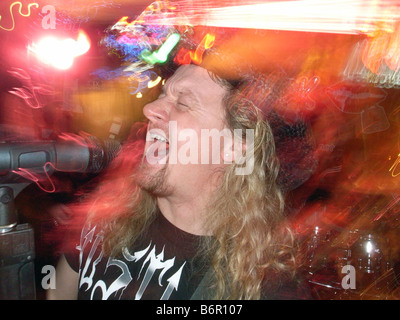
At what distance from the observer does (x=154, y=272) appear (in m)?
1.57

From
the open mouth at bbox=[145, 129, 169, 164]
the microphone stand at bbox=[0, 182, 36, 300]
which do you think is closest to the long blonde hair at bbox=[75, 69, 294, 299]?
the open mouth at bbox=[145, 129, 169, 164]

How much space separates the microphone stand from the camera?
1071 millimetres

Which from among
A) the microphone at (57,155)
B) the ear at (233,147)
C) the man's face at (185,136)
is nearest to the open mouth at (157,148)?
the man's face at (185,136)

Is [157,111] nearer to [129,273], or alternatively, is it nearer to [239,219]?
[239,219]

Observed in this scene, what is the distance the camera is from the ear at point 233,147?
6.26 ft

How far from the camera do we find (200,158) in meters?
1.82

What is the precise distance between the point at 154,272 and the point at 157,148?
2.40ft

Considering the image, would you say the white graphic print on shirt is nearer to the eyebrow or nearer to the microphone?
the microphone

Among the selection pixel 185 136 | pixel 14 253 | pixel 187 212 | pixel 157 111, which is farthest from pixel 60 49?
pixel 14 253

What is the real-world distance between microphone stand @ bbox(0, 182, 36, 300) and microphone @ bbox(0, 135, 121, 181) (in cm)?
10

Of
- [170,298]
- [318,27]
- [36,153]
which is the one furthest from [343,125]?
[36,153]

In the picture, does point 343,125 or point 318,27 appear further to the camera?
point 343,125
